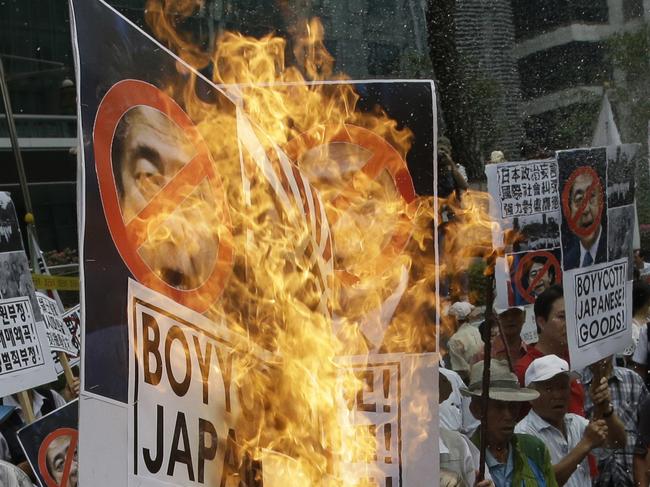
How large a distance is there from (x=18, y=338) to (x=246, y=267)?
3234 mm

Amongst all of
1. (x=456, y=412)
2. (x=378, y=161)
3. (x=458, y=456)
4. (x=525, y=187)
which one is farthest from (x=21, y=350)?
(x=525, y=187)

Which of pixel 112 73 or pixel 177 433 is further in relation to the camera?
pixel 177 433

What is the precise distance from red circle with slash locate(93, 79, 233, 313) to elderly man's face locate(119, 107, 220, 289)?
0.01 metres

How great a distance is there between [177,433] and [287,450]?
2.65ft

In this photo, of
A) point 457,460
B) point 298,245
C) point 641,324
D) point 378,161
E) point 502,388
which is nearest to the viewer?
point 298,245

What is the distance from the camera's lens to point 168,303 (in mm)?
2311

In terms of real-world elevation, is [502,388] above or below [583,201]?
below

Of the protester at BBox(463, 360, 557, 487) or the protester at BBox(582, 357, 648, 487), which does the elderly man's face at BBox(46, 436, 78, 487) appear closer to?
the protester at BBox(463, 360, 557, 487)

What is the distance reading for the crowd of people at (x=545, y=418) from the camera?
467 cm

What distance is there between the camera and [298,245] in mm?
3133

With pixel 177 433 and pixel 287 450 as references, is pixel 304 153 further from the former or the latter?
pixel 177 433

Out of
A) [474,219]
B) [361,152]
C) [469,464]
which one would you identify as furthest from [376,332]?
[474,219]

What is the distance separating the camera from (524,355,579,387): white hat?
5.25 metres

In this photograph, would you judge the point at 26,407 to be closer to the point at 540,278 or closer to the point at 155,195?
the point at 540,278
